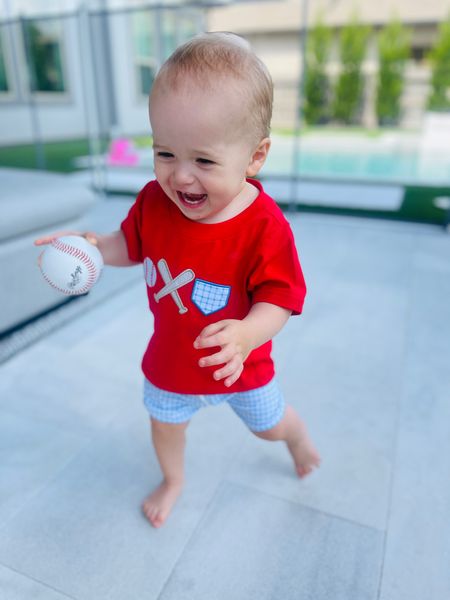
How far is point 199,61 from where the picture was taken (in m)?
0.82

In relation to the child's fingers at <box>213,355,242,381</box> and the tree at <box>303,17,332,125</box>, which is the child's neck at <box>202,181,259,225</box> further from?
the tree at <box>303,17,332,125</box>

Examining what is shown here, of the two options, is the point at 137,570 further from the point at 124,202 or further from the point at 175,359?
the point at 124,202

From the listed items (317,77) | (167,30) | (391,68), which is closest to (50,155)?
(167,30)

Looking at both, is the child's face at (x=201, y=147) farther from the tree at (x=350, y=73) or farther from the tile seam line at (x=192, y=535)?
the tree at (x=350, y=73)

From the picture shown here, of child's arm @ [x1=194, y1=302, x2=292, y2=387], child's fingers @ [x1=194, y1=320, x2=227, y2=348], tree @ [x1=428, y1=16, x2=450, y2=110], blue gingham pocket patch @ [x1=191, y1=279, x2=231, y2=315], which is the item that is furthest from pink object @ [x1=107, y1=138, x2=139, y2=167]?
tree @ [x1=428, y1=16, x2=450, y2=110]

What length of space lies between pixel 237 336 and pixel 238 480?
0.82 metres

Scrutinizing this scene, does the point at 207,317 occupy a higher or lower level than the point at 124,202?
higher

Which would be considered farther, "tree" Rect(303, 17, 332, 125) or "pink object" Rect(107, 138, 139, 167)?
"tree" Rect(303, 17, 332, 125)

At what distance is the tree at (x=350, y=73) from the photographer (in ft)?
46.1

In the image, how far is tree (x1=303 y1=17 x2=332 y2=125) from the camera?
14164mm

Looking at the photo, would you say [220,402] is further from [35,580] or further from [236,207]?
[35,580]

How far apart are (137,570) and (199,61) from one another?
1.16m

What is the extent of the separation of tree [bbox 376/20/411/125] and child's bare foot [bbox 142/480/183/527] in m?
15.4

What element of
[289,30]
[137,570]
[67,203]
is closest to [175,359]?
[137,570]
